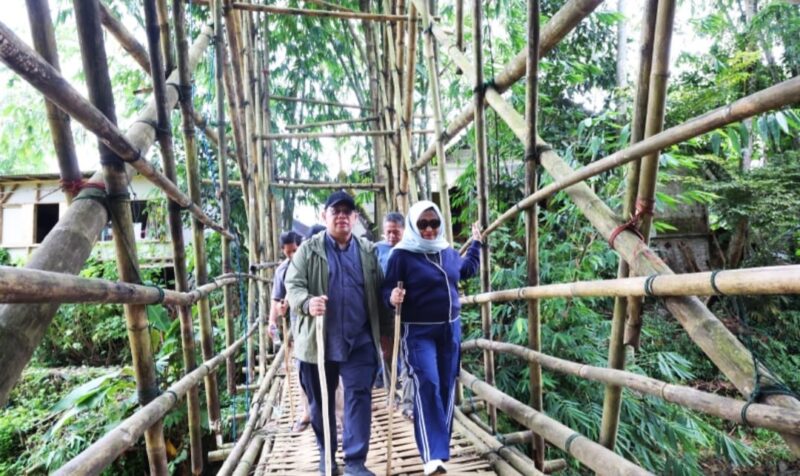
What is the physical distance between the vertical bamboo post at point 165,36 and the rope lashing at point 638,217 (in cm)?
204

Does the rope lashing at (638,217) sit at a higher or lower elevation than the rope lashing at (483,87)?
lower

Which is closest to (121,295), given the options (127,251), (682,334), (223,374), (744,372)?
(127,251)

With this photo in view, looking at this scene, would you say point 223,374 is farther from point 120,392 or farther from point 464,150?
point 464,150

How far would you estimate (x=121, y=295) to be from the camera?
1.25 meters

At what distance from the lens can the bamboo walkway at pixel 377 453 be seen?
237cm

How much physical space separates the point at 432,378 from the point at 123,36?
202cm

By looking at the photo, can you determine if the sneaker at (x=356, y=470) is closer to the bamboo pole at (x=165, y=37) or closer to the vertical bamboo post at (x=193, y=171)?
the vertical bamboo post at (x=193, y=171)

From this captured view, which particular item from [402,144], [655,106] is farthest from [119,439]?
[402,144]

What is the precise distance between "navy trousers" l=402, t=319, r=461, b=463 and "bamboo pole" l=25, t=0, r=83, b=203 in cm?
159

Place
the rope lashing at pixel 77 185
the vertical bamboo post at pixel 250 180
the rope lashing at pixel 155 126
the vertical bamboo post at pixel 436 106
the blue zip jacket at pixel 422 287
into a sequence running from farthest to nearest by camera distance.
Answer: the vertical bamboo post at pixel 250 180, the vertical bamboo post at pixel 436 106, the blue zip jacket at pixel 422 287, the rope lashing at pixel 155 126, the rope lashing at pixel 77 185

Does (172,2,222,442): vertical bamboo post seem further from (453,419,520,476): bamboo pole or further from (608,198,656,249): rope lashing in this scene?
(608,198,656,249): rope lashing

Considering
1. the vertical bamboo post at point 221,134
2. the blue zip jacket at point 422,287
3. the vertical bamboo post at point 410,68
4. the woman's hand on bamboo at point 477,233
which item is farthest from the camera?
the vertical bamboo post at point 410,68

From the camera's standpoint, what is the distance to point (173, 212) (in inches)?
79.1

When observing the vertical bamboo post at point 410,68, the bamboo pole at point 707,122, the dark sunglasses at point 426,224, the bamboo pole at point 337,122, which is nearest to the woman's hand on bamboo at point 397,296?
the dark sunglasses at point 426,224
